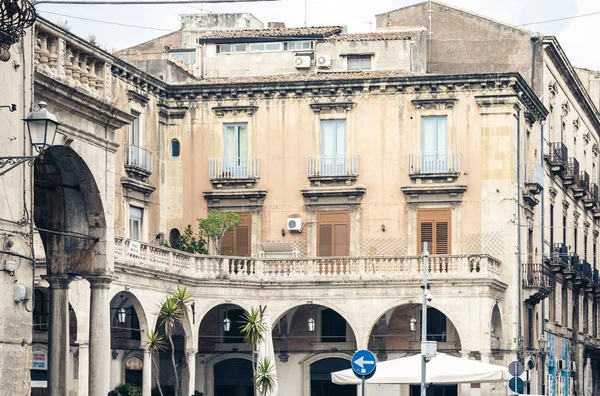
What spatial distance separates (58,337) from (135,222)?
1045 inches

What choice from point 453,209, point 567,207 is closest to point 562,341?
point 567,207

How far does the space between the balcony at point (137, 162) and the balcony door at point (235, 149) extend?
316cm

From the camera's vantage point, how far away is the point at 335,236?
51.1m

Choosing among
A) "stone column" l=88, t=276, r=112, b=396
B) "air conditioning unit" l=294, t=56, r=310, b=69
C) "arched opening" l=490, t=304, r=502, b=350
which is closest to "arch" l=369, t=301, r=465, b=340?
"arched opening" l=490, t=304, r=502, b=350

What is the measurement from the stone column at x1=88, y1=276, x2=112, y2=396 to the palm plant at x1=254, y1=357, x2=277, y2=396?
63.3 ft

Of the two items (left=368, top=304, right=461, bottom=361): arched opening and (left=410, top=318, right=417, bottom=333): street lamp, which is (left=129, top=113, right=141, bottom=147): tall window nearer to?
(left=368, top=304, right=461, bottom=361): arched opening

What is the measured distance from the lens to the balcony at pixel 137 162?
48.0 meters

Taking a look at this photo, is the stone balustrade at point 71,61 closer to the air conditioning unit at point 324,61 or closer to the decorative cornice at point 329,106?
the decorative cornice at point 329,106

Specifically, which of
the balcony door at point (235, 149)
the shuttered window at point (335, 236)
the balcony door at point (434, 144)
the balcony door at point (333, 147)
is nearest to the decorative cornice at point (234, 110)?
the balcony door at point (235, 149)

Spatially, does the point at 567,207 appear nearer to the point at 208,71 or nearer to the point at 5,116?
the point at 208,71

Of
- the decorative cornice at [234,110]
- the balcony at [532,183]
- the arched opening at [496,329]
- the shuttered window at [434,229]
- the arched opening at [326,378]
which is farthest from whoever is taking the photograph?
the balcony at [532,183]

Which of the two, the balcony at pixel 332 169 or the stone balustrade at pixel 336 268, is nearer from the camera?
the stone balustrade at pixel 336 268

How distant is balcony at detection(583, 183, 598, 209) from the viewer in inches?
2618

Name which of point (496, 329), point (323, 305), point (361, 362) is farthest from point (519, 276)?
point (361, 362)
